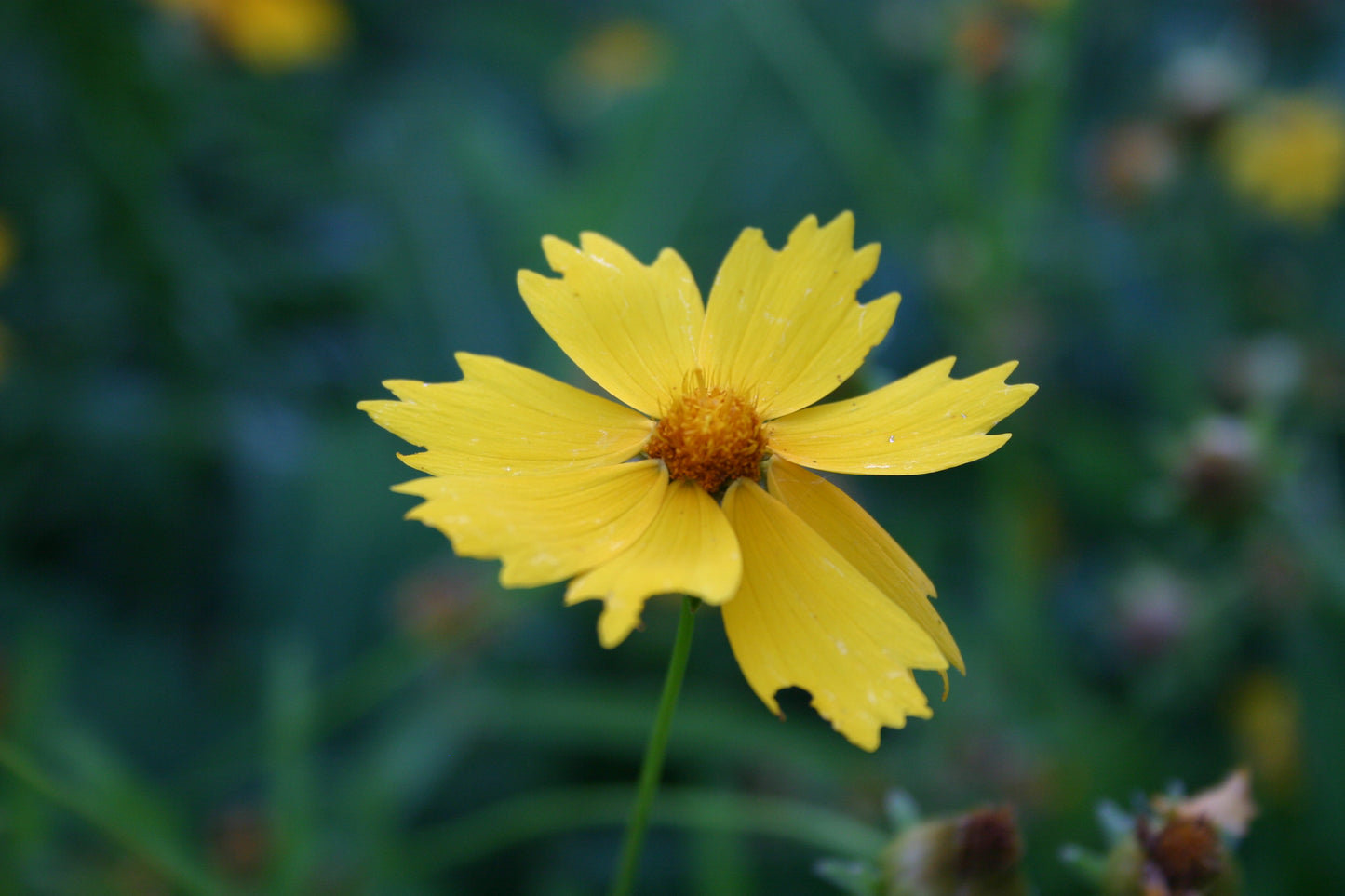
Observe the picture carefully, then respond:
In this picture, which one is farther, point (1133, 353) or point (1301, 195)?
point (1301, 195)

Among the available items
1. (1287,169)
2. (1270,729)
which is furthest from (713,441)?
(1287,169)

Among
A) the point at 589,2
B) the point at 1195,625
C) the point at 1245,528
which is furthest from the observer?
the point at 589,2

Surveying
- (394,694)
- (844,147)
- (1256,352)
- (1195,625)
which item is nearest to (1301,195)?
(1256,352)

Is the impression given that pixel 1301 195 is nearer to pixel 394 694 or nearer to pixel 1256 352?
pixel 1256 352

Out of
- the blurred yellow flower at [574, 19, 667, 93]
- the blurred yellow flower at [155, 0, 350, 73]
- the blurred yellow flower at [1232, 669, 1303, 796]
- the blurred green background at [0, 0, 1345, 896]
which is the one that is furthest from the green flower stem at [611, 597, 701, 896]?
the blurred yellow flower at [574, 19, 667, 93]

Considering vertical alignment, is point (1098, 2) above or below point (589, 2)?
below

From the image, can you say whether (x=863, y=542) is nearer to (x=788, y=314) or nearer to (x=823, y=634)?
(x=823, y=634)

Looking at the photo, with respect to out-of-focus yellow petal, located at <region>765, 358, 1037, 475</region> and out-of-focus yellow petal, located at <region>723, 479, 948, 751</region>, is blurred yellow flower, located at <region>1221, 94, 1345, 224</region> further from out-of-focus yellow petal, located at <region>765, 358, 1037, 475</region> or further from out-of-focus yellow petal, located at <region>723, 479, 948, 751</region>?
out-of-focus yellow petal, located at <region>723, 479, 948, 751</region>
